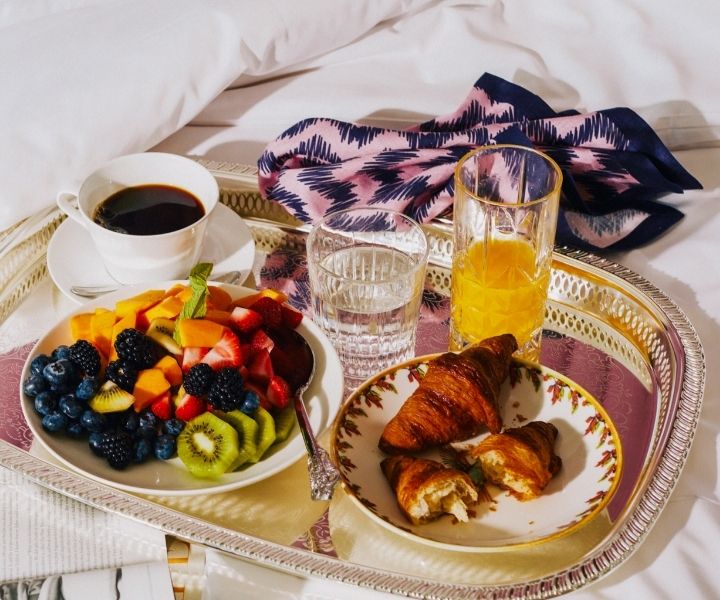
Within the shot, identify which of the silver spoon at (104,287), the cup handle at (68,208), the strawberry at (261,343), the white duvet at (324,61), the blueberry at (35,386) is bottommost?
the silver spoon at (104,287)

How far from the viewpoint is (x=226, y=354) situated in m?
1.15

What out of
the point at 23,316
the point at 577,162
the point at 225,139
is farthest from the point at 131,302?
the point at 577,162

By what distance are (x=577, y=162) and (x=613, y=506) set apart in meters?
0.58

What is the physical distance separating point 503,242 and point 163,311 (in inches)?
16.7

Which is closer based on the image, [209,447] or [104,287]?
[209,447]

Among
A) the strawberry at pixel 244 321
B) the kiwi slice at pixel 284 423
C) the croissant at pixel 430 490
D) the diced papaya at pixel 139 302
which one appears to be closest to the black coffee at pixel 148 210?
the diced papaya at pixel 139 302

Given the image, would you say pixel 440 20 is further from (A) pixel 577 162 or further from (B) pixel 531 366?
(B) pixel 531 366

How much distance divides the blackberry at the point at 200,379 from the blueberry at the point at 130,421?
67mm

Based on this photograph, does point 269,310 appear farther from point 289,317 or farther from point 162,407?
point 162,407

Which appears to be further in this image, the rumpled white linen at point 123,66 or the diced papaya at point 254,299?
the rumpled white linen at point 123,66

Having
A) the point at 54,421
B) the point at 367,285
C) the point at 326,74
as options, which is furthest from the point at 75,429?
the point at 326,74

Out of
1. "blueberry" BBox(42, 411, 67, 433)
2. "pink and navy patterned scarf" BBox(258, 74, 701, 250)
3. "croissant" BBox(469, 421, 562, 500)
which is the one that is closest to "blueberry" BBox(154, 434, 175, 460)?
"blueberry" BBox(42, 411, 67, 433)

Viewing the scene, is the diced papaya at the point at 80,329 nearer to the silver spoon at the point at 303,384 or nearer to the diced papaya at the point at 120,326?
the diced papaya at the point at 120,326

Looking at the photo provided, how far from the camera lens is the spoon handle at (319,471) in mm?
1084
